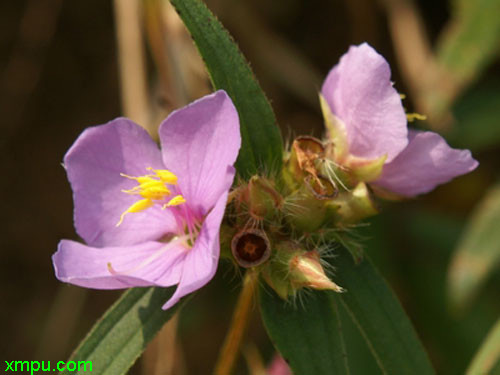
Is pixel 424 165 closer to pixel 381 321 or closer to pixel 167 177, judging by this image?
pixel 381 321

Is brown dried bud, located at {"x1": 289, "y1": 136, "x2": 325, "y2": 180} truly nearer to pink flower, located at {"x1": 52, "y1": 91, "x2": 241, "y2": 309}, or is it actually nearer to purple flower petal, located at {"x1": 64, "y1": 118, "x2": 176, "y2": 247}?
pink flower, located at {"x1": 52, "y1": 91, "x2": 241, "y2": 309}

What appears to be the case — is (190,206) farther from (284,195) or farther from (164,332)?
(164,332)

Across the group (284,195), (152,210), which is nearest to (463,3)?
(284,195)

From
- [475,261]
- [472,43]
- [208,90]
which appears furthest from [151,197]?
[472,43]

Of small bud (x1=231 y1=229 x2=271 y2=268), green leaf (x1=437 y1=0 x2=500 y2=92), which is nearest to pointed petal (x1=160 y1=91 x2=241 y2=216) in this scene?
small bud (x1=231 y1=229 x2=271 y2=268)

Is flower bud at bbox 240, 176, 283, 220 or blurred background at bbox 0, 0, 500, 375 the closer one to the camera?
flower bud at bbox 240, 176, 283, 220
